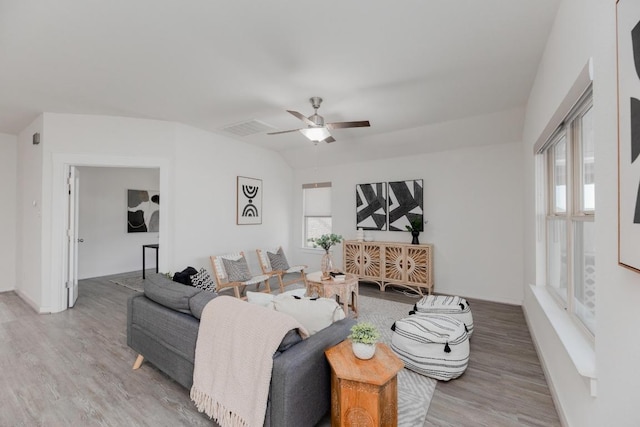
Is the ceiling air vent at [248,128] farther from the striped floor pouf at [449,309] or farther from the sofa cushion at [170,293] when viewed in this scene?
the striped floor pouf at [449,309]

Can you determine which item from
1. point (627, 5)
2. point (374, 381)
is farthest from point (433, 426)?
point (627, 5)

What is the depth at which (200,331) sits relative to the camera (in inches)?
75.9

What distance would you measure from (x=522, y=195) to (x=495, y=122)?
111 cm

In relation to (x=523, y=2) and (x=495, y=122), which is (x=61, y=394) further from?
(x=495, y=122)

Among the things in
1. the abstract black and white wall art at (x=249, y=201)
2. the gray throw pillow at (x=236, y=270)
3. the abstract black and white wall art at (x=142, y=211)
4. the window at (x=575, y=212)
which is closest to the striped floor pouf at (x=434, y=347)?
the window at (x=575, y=212)

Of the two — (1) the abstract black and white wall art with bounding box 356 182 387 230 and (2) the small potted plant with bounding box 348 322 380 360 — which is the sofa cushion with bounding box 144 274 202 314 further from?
(1) the abstract black and white wall art with bounding box 356 182 387 230

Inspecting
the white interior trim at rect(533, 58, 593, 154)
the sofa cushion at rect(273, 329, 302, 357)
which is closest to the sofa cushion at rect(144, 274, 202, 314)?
the sofa cushion at rect(273, 329, 302, 357)

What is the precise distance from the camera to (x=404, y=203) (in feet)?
17.1

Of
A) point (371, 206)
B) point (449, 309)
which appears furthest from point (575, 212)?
point (371, 206)

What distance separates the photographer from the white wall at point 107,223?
6011 millimetres

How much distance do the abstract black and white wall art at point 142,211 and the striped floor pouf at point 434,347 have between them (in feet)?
20.3

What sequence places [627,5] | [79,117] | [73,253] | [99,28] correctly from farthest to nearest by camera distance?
1. [73,253]
2. [79,117]
3. [99,28]
4. [627,5]

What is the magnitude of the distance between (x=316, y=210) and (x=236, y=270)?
2.47 metres

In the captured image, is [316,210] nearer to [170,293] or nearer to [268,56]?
[268,56]
